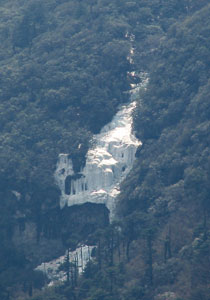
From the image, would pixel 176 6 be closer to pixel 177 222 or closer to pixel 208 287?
pixel 177 222

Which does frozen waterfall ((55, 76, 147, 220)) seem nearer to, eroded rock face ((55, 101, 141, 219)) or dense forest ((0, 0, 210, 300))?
eroded rock face ((55, 101, 141, 219))

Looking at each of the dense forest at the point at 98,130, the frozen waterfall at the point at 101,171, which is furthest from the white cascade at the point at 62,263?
the frozen waterfall at the point at 101,171

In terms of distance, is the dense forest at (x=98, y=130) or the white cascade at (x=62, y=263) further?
the white cascade at (x=62, y=263)

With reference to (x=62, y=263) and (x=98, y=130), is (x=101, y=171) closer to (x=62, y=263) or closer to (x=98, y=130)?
(x=98, y=130)

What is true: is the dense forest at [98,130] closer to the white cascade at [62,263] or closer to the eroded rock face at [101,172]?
the white cascade at [62,263]

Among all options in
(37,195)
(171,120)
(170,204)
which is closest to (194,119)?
(171,120)

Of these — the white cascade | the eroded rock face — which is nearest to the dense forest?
the white cascade
